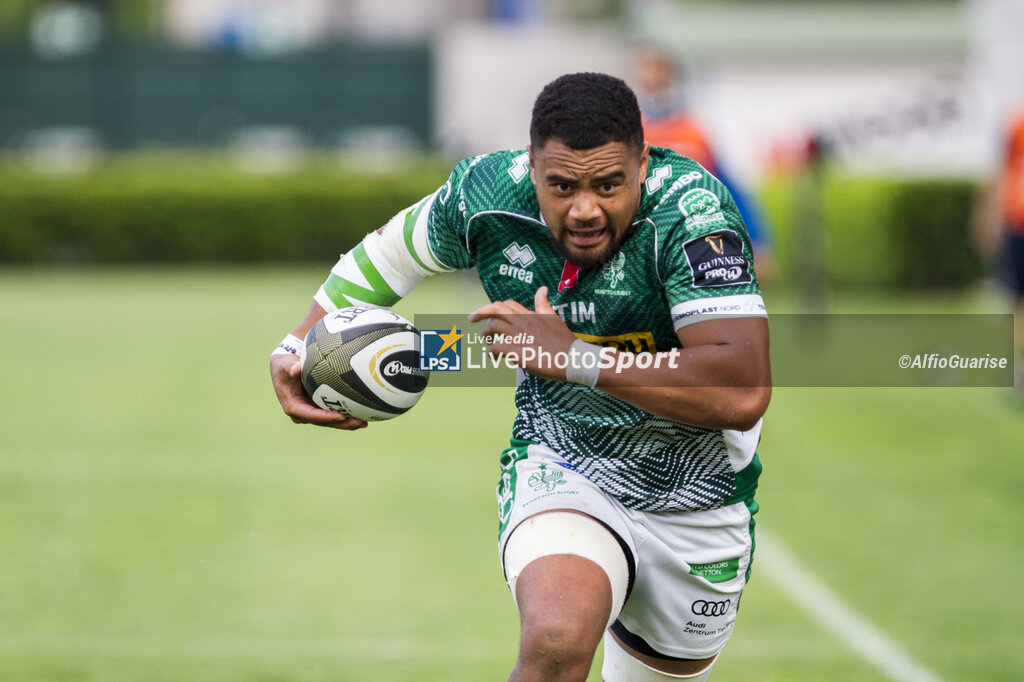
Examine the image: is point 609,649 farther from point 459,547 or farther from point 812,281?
point 812,281

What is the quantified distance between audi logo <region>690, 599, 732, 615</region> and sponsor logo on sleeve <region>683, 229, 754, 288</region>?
3.19 feet

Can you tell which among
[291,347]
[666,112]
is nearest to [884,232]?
[666,112]

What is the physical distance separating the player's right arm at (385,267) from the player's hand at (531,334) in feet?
1.73

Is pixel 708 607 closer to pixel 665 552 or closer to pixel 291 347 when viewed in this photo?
pixel 665 552

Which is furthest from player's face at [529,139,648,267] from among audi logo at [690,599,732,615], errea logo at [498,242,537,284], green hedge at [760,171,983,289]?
green hedge at [760,171,983,289]

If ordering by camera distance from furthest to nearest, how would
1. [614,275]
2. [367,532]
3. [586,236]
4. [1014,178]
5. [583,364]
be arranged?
1. [1014,178]
2. [367,532]
3. [614,275]
4. [586,236]
5. [583,364]

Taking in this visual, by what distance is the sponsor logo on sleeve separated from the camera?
3553mm

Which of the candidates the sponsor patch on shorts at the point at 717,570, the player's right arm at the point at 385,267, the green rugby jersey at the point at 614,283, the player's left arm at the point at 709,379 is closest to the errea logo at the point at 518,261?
the green rugby jersey at the point at 614,283

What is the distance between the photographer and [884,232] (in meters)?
21.1

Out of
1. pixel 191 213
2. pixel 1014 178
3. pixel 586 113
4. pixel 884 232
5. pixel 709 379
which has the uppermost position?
pixel 586 113

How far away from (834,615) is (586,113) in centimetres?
357

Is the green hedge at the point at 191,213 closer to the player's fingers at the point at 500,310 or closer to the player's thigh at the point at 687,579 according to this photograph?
the player's thigh at the point at 687,579

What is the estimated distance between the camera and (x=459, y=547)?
296 inches

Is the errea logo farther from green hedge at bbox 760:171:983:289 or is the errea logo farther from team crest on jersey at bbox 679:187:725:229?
green hedge at bbox 760:171:983:289
